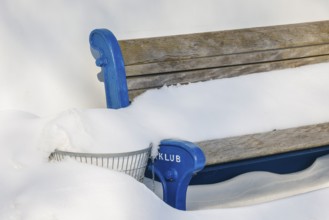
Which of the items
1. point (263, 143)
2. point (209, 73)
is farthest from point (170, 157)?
point (209, 73)

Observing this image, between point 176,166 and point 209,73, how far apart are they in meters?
0.73

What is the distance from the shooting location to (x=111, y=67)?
3506 millimetres

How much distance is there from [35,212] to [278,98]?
5.06 ft

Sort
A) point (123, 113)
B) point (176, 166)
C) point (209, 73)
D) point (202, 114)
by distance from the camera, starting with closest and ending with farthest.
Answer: point (176, 166) < point (123, 113) < point (202, 114) < point (209, 73)

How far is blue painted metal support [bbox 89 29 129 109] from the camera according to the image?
11.4ft

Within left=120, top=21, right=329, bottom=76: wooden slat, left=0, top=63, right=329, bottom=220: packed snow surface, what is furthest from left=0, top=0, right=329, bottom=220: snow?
left=120, top=21, right=329, bottom=76: wooden slat

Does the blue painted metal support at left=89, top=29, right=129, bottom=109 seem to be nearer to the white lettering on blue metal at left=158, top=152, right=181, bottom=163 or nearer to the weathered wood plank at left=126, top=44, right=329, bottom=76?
the weathered wood plank at left=126, top=44, right=329, bottom=76

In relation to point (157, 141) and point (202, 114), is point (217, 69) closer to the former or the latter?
point (202, 114)

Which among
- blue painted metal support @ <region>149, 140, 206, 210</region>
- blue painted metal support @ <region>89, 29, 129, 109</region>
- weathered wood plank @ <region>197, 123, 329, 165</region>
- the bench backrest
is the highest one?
the bench backrest

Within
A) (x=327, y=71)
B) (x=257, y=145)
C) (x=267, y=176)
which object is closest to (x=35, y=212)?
(x=257, y=145)

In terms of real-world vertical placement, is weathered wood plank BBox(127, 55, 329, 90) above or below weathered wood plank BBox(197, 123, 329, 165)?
above

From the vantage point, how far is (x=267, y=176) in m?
4.17

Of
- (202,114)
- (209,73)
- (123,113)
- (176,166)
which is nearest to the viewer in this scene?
(176,166)

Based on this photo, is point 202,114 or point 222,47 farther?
point 222,47
